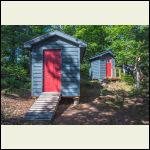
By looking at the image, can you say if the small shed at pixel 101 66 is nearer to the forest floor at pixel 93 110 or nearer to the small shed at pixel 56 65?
the forest floor at pixel 93 110

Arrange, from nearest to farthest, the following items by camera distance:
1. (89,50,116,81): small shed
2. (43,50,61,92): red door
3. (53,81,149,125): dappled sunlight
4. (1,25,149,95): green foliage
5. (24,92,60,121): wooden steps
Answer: (53,81,149,125): dappled sunlight, (1,25,149,95): green foliage, (24,92,60,121): wooden steps, (43,50,61,92): red door, (89,50,116,81): small shed

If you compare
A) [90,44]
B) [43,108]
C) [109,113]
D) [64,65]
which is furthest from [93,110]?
[90,44]

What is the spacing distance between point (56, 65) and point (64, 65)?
13.1 inches

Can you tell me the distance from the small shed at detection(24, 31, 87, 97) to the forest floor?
0.74 meters

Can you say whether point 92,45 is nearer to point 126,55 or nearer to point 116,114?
point 126,55

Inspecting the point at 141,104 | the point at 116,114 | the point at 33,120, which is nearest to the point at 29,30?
the point at 33,120

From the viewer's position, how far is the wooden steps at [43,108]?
1031cm

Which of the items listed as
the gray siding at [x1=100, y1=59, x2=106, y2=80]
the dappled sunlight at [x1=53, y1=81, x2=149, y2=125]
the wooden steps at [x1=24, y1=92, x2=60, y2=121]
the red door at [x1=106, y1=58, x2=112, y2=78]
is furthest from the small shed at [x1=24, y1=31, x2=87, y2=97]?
the gray siding at [x1=100, y1=59, x2=106, y2=80]

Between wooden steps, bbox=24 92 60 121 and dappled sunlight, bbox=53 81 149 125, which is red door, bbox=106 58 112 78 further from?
wooden steps, bbox=24 92 60 121

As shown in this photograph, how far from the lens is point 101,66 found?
23.2m

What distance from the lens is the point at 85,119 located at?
393 inches

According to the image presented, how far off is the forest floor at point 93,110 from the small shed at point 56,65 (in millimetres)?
738

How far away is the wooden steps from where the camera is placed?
33.8 feet

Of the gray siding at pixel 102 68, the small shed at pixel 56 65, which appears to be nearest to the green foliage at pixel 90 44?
the small shed at pixel 56 65
